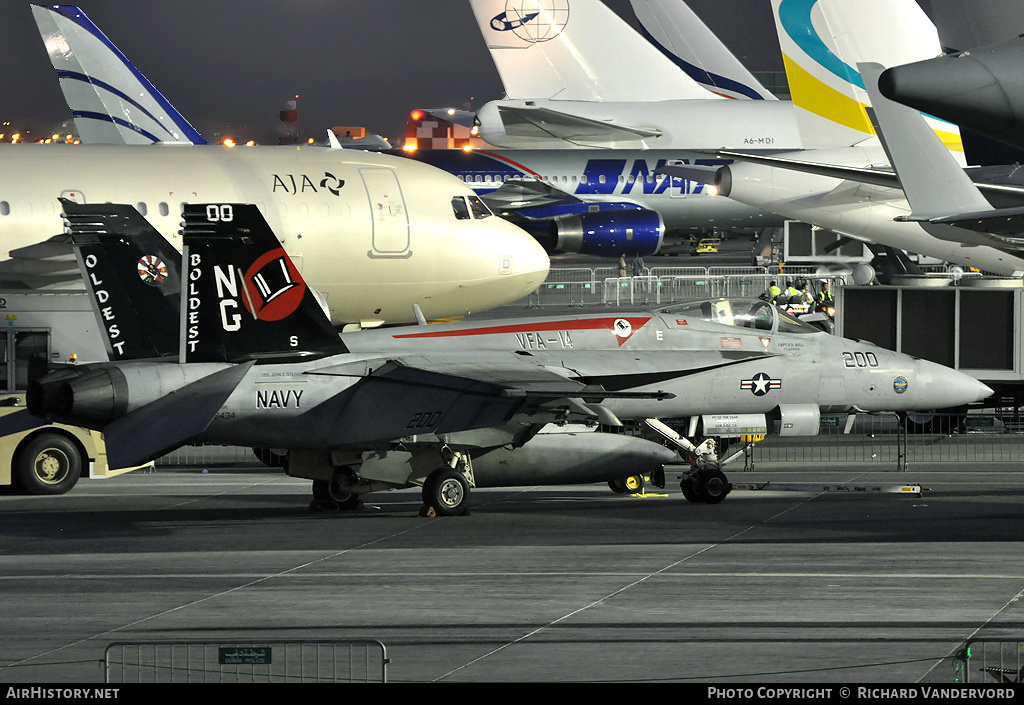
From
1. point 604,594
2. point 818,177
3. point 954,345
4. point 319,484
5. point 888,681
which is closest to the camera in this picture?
point 888,681

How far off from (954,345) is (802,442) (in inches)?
139

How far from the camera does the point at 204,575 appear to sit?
13008mm

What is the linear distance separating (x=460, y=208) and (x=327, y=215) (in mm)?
2471

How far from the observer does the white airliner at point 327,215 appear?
22.5 meters

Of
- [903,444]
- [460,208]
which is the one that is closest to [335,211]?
[460,208]

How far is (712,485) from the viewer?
1828 centimetres

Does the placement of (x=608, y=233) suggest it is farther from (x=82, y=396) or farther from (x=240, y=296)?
(x=82, y=396)

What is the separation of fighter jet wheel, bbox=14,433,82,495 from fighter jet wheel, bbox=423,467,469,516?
5.97 metres

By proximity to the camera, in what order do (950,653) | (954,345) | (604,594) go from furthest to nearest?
(954,345), (604,594), (950,653)

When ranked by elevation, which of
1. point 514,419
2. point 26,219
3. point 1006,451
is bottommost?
point 1006,451

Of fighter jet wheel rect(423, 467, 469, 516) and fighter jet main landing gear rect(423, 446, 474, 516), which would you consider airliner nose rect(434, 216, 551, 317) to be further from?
fighter jet wheel rect(423, 467, 469, 516)

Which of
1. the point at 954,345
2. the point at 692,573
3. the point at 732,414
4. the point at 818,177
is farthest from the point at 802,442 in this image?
the point at 692,573

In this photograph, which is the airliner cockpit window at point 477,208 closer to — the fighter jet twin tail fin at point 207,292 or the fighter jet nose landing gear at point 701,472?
the fighter jet nose landing gear at point 701,472
